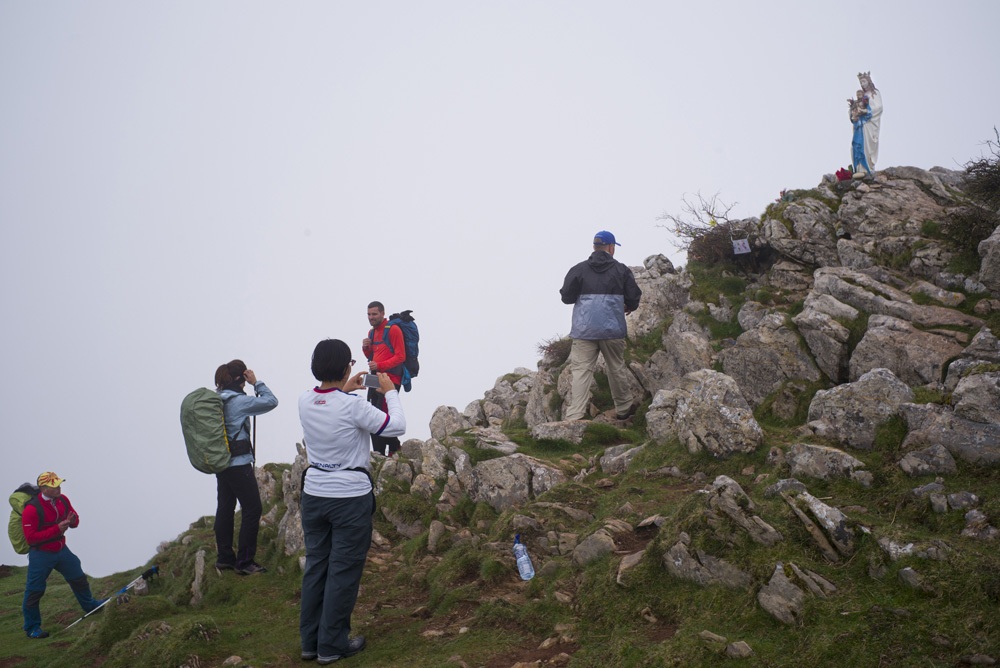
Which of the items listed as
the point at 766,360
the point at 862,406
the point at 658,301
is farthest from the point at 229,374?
the point at 658,301

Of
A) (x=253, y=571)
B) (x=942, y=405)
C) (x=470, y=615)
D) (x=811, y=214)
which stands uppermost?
(x=811, y=214)

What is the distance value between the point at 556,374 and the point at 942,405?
11.0 m

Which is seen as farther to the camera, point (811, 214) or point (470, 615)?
point (811, 214)

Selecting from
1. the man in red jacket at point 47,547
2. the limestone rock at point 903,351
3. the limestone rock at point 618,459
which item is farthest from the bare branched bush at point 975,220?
the man in red jacket at point 47,547

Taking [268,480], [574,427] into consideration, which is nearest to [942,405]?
[574,427]

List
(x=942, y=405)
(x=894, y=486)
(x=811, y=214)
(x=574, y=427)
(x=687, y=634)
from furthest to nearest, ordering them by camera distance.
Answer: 1. (x=811, y=214)
2. (x=574, y=427)
3. (x=942, y=405)
4. (x=894, y=486)
5. (x=687, y=634)

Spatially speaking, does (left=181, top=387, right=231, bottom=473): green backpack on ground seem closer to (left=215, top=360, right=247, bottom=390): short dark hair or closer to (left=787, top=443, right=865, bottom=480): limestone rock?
(left=215, top=360, right=247, bottom=390): short dark hair

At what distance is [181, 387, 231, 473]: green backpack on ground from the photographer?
9953 mm

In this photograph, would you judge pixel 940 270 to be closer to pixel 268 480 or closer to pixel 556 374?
pixel 556 374

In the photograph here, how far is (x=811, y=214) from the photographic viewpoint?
636 inches

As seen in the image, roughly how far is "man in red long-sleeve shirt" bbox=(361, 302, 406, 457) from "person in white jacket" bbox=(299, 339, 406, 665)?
656cm

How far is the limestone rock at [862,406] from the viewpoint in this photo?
814 cm

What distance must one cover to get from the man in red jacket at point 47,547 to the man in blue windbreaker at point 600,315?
1105 cm

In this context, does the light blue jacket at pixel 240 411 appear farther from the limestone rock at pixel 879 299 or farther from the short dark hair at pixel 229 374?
the limestone rock at pixel 879 299
